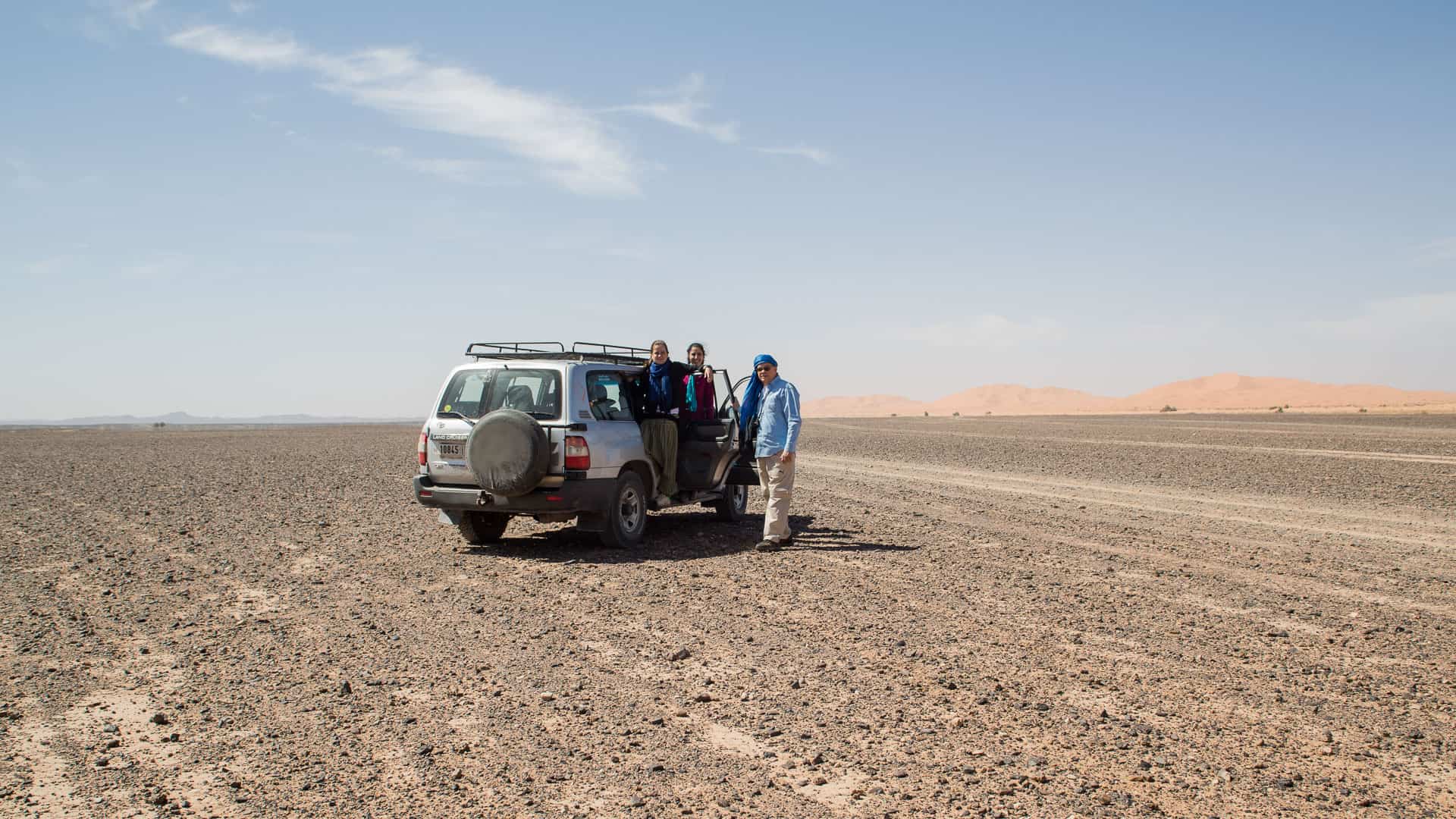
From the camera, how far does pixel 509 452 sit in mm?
9945

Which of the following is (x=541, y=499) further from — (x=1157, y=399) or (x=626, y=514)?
(x=1157, y=399)

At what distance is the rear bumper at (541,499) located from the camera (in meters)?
10.2

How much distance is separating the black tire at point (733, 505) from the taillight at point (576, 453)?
317 cm

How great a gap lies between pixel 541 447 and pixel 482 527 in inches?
77.2

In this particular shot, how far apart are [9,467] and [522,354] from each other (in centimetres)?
2170

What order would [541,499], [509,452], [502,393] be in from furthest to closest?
[502,393], [541,499], [509,452]

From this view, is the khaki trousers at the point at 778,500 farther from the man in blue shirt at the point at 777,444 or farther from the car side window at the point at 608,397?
the car side window at the point at 608,397

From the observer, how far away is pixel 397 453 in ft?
104

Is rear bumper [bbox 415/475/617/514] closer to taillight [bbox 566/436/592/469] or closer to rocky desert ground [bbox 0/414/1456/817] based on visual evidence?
taillight [bbox 566/436/592/469]

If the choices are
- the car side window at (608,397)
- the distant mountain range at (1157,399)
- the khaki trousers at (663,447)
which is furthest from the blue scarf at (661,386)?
Answer: the distant mountain range at (1157,399)

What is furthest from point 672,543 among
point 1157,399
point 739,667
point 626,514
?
point 1157,399

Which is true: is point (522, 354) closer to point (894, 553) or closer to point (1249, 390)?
point (894, 553)

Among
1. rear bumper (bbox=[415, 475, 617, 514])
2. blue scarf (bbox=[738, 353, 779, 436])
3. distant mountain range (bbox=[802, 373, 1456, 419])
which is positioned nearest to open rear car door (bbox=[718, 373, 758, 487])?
blue scarf (bbox=[738, 353, 779, 436])

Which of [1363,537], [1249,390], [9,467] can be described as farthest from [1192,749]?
[1249,390]
